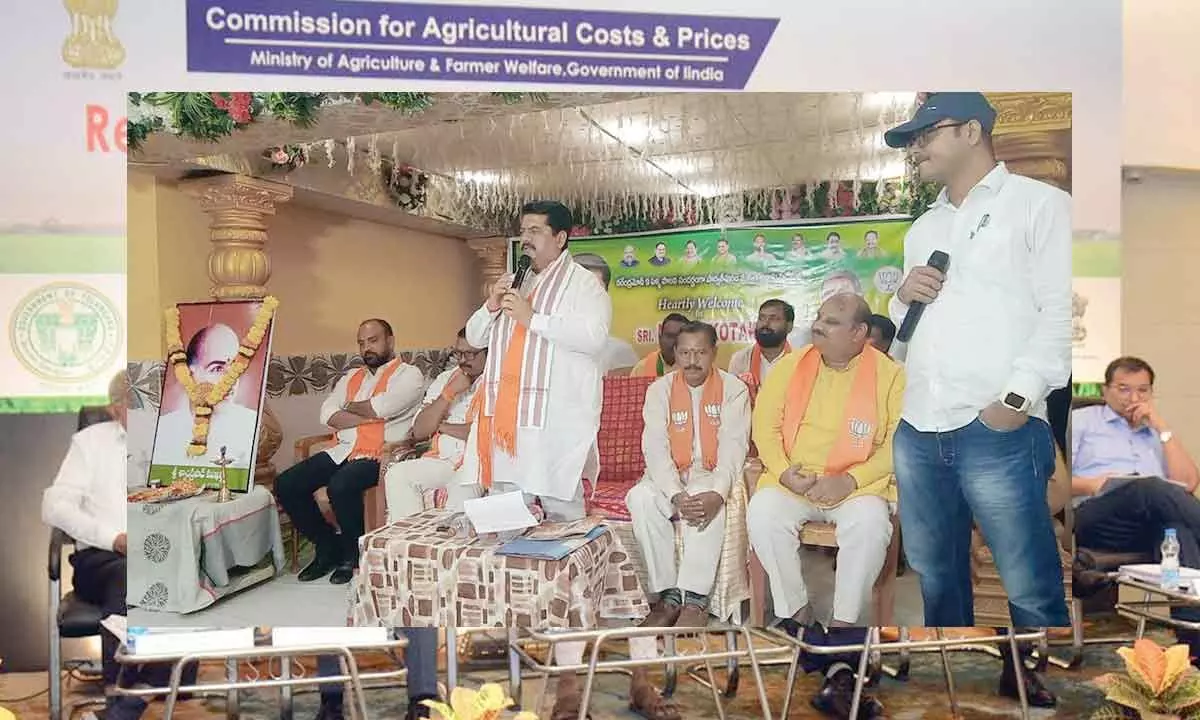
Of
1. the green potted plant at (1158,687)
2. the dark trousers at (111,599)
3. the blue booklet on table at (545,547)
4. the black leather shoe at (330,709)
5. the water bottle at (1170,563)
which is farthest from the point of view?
the water bottle at (1170,563)

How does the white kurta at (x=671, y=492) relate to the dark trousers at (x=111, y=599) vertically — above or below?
above

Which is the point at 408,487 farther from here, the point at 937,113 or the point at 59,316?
the point at 937,113

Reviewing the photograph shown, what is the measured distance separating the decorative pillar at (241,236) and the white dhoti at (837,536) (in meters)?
1.44

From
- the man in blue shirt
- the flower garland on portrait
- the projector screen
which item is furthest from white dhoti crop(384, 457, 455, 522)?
the man in blue shirt

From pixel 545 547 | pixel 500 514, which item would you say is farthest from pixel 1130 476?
pixel 500 514

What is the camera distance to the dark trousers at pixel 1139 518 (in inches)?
153

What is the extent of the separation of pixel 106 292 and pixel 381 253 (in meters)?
1.21

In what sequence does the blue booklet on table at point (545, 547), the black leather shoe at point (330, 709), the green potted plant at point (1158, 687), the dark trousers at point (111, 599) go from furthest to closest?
the black leather shoe at point (330, 709) → the dark trousers at point (111, 599) → the blue booklet on table at point (545, 547) → the green potted plant at point (1158, 687)

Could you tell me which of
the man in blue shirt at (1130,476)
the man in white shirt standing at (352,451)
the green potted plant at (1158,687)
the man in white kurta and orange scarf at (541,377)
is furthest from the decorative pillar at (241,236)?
the man in blue shirt at (1130,476)

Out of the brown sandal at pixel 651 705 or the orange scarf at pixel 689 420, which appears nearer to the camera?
the orange scarf at pixel 689 420

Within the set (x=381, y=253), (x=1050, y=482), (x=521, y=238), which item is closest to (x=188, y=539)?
(x=381, y=253)

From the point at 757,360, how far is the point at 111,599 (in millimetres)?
2308

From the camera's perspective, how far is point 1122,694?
9.21 feet

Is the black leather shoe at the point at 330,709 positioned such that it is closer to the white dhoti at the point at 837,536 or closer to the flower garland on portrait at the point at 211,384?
the flower garland on portrait at the point at 211,384
